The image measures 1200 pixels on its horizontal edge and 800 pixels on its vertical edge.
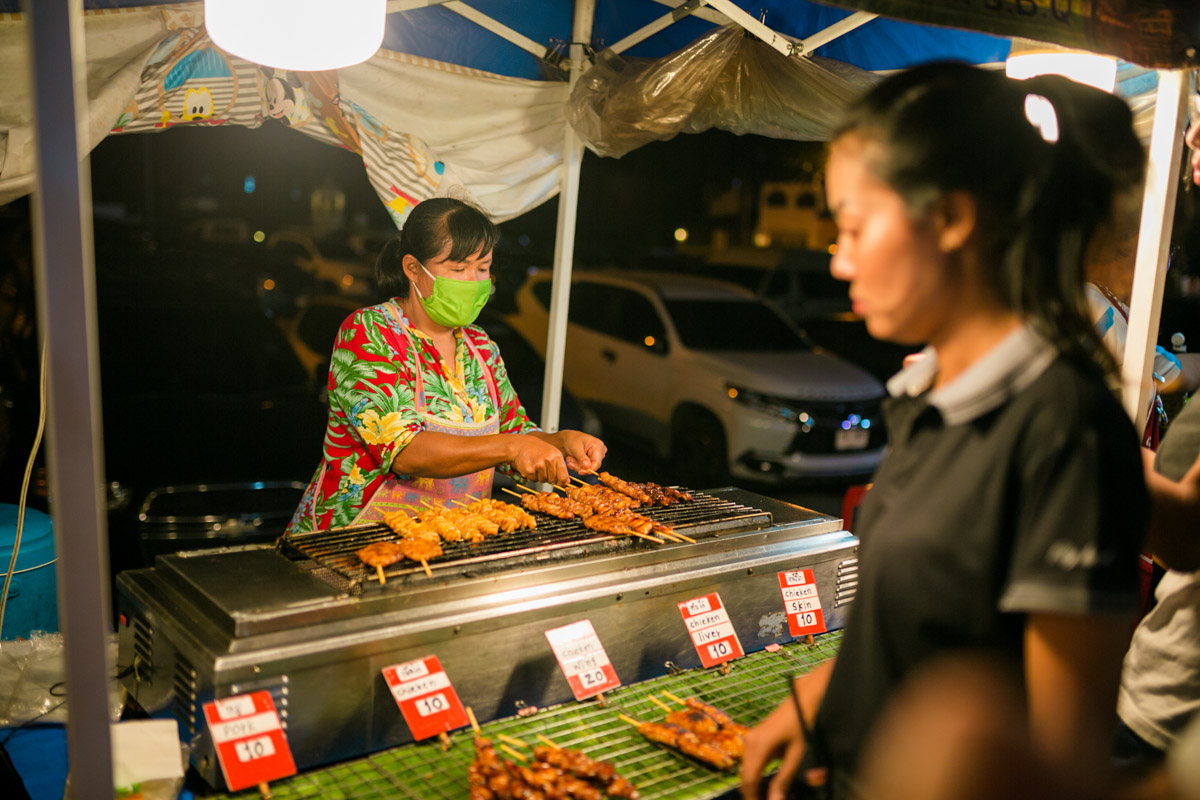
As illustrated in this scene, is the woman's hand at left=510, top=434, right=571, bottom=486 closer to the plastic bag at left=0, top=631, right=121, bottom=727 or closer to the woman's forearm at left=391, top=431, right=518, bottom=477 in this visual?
the woman's forearm at left=391, top=431, right=518, bottom=477

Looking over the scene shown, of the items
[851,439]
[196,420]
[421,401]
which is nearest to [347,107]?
[421,401]

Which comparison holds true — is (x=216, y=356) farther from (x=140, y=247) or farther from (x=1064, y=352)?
(x=1064, y=352)

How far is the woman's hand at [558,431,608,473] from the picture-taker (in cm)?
357

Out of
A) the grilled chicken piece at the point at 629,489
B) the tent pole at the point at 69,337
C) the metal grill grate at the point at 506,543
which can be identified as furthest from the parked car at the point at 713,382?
the tent pole at the point at 69,337

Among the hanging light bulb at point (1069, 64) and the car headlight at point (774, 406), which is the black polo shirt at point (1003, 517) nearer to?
the hanging light bulb at point (1069, 64)

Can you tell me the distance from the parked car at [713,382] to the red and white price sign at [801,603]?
6.82 m

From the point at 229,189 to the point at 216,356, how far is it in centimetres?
2267

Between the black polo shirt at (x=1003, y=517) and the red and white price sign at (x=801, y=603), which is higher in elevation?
the black polo shirt at (x=1003, y=517)

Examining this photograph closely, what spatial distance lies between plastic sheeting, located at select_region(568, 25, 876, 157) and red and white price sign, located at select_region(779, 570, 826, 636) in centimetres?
286

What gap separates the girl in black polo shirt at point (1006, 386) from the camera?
3.88 ft

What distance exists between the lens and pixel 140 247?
21.9m

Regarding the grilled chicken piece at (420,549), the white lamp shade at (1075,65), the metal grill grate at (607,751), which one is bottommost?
the metal grill grate at (607,751)

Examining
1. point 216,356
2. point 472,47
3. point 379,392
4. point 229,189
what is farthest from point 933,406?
point 229,189

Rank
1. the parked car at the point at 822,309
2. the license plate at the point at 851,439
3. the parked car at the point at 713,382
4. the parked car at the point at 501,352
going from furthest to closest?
the parked car at the point at 822,309
the parked car at the point at 501,352
the license plate at the point at 851,439
the parked car at the point at 713,382
